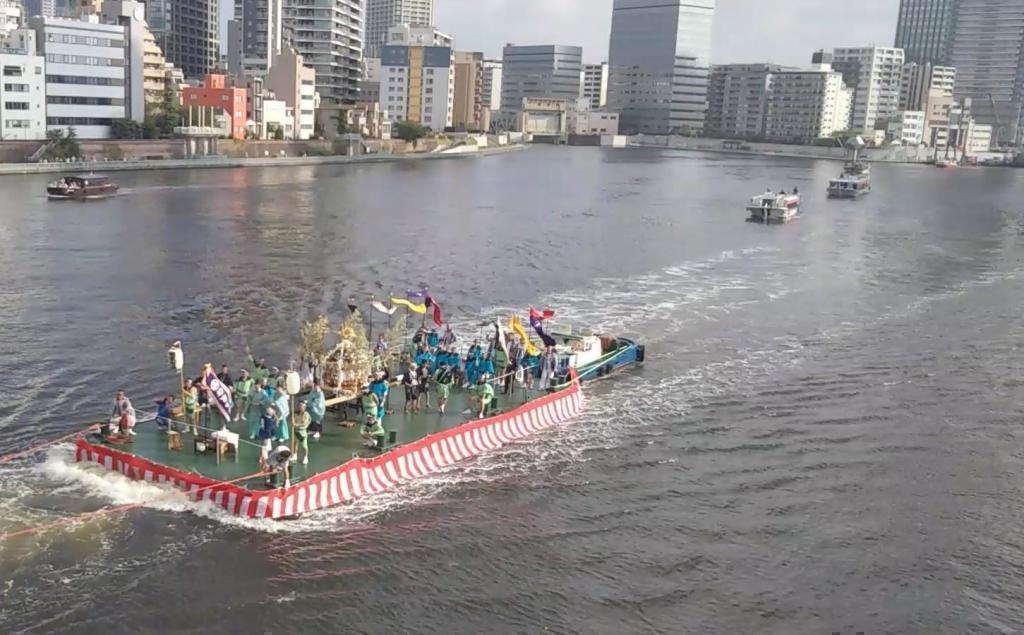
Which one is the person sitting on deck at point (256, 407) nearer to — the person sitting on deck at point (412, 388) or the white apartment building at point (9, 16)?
the person sitting on deck at point (412, 388)

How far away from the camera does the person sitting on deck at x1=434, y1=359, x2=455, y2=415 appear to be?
79.8 ft

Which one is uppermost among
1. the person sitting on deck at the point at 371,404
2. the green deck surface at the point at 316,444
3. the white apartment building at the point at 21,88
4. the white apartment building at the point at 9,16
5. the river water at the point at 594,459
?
the white apartment building at the point at 9,16

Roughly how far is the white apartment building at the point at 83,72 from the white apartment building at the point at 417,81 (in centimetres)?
8751

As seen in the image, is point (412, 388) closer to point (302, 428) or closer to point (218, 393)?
point (302, 428)

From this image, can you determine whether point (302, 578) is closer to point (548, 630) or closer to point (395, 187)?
point (548, 630)

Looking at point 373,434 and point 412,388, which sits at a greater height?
point 412,388

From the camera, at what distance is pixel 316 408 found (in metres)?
21.5

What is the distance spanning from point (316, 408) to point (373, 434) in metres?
1.40

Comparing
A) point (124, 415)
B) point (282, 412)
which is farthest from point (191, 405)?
point (282, 412)

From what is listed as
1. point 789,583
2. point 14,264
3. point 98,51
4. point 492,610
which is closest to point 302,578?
point 492,610

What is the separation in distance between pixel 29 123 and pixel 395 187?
36.6m

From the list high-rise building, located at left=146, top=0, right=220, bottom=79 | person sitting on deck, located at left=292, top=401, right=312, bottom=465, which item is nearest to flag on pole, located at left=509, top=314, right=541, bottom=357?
person sitting on deck, located at left=292, top=401, right=312, bottom=465

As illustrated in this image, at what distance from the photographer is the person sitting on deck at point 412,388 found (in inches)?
945

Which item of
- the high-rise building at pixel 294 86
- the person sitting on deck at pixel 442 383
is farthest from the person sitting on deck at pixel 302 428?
the high-rise building at pixel 294 86
